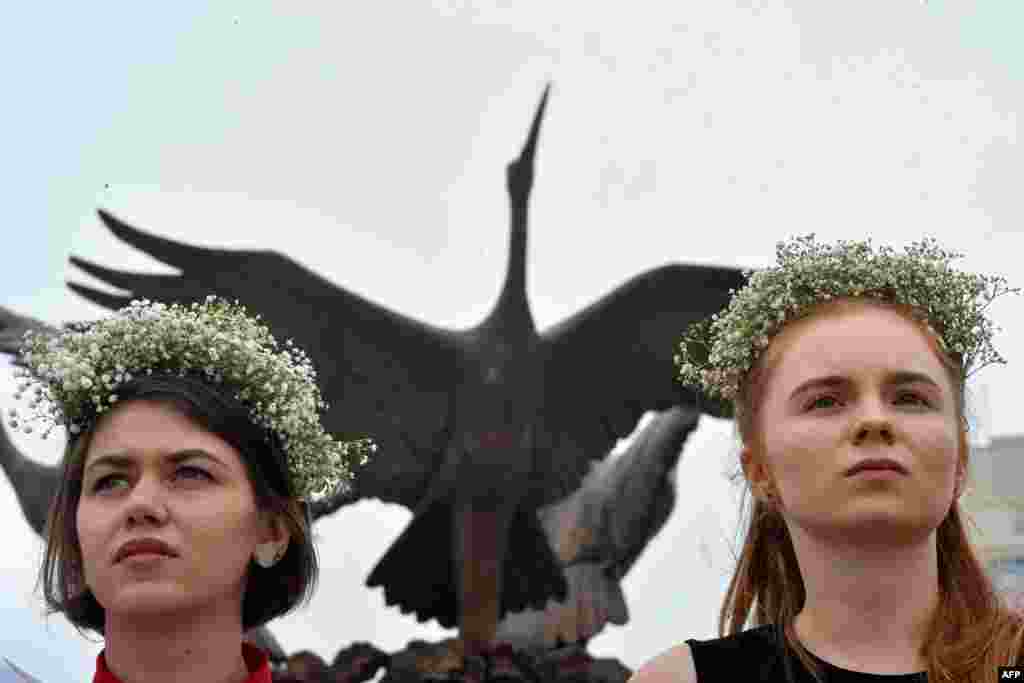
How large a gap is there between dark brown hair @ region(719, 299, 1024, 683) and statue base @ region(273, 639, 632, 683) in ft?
20.7

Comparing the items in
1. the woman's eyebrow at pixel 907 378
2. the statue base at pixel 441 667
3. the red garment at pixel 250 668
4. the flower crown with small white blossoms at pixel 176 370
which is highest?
the statue base at pixel 441 667

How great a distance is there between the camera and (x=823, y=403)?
7.42ft

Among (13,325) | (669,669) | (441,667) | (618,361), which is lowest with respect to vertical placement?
(669,669)

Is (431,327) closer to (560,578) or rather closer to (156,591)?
(560,578)

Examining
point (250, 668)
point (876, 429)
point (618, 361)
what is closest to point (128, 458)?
point (250, 668)

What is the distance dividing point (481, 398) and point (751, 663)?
6680mm

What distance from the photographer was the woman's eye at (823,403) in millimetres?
2254

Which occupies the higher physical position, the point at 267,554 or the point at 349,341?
the point at 349,341

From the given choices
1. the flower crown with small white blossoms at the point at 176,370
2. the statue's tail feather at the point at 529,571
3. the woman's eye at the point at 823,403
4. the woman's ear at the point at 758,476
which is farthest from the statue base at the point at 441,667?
the woman's eye at the point at 823,403

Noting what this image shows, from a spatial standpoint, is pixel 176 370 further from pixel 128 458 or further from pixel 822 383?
pixel 822 383

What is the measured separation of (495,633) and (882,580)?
692 centimetres

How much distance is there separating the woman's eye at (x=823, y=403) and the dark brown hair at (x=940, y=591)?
0.15 metres

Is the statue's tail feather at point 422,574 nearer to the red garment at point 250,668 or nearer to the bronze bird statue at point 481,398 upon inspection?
the bronze bird statue at point 481,398

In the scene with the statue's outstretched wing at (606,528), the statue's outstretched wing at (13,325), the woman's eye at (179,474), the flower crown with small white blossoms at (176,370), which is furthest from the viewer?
the statue's outstretched wing at (606,528)
